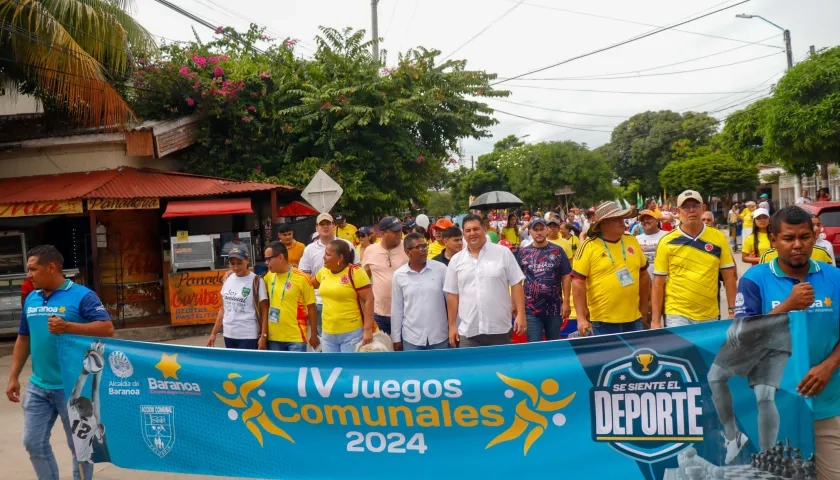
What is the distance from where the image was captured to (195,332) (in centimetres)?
1368

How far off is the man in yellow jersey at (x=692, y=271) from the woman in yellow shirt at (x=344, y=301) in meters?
2.60

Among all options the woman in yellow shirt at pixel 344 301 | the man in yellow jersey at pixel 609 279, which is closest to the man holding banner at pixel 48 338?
the woman in yellow shirt at pixel 344 301

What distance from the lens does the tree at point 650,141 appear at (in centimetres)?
6431

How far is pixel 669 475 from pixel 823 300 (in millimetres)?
1273

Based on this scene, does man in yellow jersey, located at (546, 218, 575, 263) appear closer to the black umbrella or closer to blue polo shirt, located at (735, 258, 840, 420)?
blue polo shirt, located at (735, 258, 840, 420)

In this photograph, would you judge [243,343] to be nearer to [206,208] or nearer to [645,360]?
[645,360]

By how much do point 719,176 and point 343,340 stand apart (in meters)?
41.1

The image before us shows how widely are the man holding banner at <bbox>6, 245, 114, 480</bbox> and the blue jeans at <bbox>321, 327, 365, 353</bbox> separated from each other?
2.23m

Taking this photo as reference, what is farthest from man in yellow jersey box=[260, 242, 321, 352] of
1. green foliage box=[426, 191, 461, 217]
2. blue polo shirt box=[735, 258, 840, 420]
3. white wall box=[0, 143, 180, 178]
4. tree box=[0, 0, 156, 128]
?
green foliage box=[426, 191, 461, 217]

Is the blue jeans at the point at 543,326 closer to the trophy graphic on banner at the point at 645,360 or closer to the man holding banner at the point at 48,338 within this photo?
the trophy graphic on banner at the point at 645,360

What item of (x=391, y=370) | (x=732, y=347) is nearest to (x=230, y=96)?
(x=391, y=370)

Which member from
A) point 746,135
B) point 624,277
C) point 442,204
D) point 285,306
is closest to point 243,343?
point 285,306

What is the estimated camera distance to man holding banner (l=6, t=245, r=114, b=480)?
4852 millimetres

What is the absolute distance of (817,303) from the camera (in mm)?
3615
